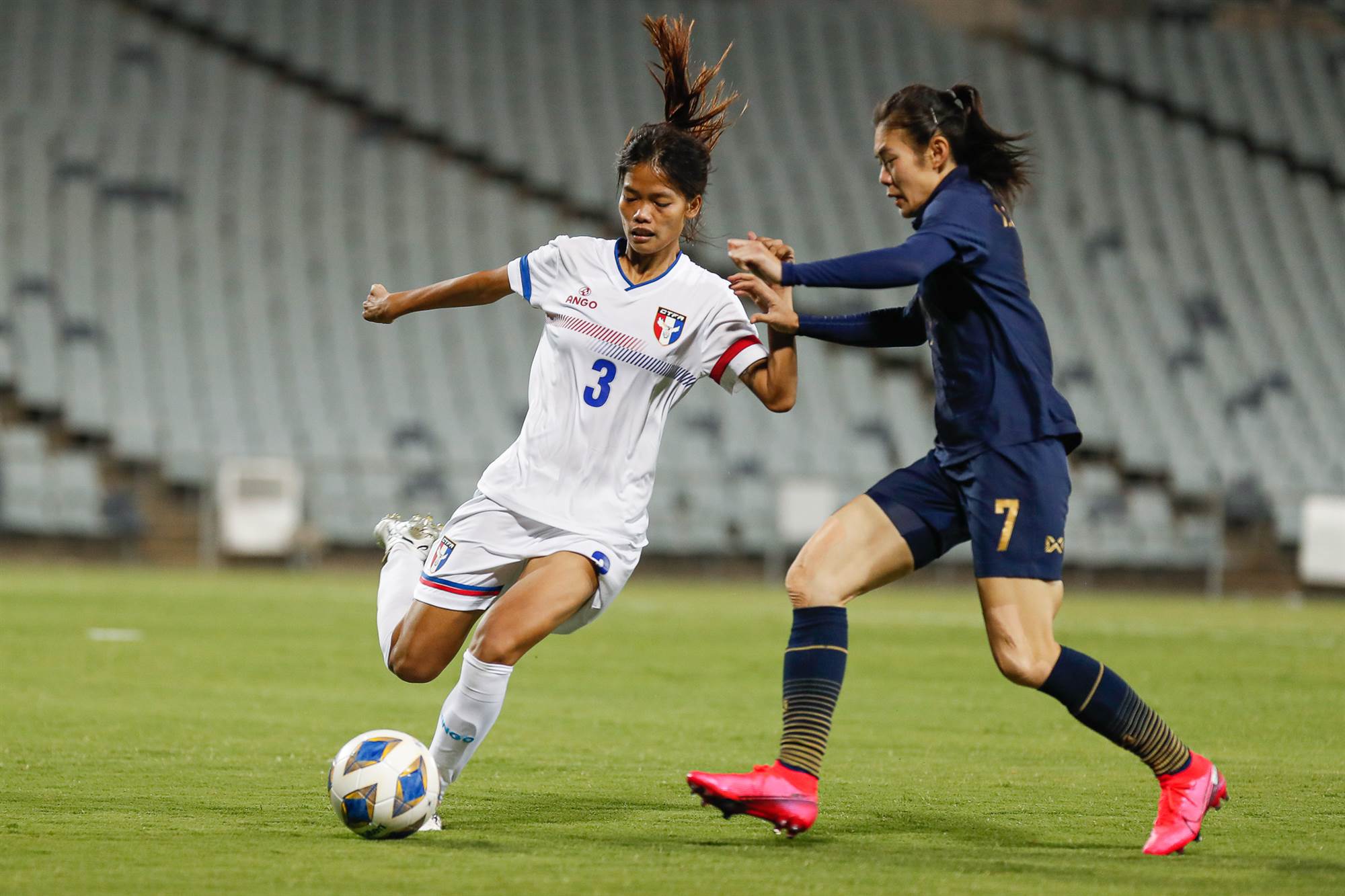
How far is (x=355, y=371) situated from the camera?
1862 cm

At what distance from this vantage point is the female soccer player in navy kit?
14.8 feet

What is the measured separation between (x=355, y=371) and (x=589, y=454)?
14.2 m

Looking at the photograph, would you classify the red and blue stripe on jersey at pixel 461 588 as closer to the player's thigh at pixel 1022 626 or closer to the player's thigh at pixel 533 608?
the player's thigh at pixel 533 608

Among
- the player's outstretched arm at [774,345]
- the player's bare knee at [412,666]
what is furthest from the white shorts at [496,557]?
the player's outstretched arm at [774,345]

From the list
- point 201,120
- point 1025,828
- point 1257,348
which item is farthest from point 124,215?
point 1025,828

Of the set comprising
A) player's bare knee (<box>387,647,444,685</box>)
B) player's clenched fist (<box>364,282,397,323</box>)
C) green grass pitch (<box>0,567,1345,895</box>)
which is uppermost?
player's clenched fist (<box>364,282,397,323</box>)

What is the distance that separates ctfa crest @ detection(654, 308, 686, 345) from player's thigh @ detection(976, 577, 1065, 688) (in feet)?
3.79

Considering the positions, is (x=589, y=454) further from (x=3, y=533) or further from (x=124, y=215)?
(x=124, y=215)

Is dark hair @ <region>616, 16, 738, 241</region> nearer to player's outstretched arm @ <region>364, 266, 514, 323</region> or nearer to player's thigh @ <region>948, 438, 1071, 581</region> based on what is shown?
player's outstretched arm @ <region>364, 266, 514, 323</region>

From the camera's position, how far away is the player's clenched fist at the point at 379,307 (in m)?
5.22

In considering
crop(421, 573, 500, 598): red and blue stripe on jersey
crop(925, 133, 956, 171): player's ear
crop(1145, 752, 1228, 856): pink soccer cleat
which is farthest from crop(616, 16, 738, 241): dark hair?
crop(1145, 752, 1228, 856): pink soccer cleat

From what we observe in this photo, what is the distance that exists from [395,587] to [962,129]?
2240 mm

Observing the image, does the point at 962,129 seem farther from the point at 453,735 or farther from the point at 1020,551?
the point at 453,735

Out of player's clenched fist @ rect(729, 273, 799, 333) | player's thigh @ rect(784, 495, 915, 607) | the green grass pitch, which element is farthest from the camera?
player's thigh @ rect(784, 495, 915, 607)
